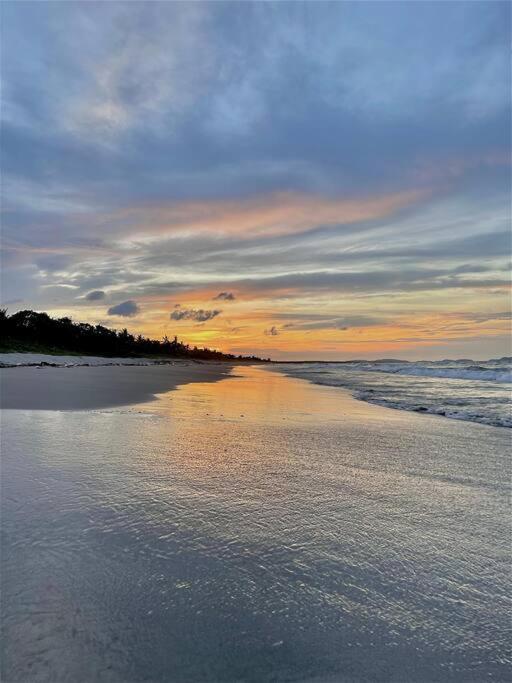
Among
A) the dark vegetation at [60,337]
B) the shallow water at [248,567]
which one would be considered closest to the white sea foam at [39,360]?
the dark vegetation at [60,337]

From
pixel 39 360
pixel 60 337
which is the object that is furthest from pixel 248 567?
pixel 60 337

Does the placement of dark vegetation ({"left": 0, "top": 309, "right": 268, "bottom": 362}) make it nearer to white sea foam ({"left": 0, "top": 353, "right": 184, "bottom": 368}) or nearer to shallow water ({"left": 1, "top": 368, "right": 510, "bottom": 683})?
white sea foam ({"left": 0, "top": 353, "right": 184, "bottom": 368})

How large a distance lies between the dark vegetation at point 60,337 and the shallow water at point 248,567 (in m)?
38.9

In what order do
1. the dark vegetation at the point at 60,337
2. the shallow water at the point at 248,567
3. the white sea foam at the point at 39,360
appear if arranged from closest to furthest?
1. the shallow water at the point at 248,567
2. the white sea foam at the point at 39,360
3. the dark vegetation at the point at 60,337

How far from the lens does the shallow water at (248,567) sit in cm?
171

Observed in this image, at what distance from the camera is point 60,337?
6412 cm

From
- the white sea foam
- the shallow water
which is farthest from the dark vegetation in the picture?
the shallow water

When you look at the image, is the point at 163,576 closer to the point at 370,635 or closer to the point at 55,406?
the point at 370,635

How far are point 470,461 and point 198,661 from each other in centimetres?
461

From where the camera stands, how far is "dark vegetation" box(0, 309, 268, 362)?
165 feet

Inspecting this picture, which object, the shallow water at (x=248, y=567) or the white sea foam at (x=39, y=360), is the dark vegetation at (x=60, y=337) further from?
the shallow water at (x=248, y=567)

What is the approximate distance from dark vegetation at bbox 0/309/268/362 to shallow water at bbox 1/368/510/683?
128ft

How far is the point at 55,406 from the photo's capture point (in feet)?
28.3

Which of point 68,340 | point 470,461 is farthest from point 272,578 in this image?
point 68,340
